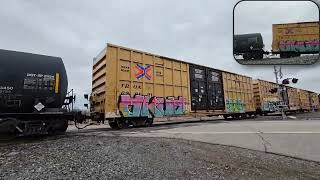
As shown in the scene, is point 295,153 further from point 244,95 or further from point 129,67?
point 244,95

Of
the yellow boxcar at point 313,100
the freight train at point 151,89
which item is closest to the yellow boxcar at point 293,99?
the yellow boxcar at point 313,100

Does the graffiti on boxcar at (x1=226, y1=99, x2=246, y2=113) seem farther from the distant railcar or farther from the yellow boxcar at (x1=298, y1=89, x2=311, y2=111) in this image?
the yellow boxcar at (x1=298, y1=89, x2=311, y2=111)

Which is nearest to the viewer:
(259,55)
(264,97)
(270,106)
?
(259,55)

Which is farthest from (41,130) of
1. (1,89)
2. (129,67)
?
(129,67)

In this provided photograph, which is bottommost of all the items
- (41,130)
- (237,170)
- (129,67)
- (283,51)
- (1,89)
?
(237,170)

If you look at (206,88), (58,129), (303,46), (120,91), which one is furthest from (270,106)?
(303,46)

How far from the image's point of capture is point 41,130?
29.6 feet

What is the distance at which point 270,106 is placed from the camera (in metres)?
28.5

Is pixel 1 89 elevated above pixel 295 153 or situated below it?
above

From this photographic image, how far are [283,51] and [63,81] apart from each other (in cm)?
780

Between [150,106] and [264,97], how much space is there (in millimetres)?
17673

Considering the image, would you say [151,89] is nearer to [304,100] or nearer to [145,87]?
[145,87]

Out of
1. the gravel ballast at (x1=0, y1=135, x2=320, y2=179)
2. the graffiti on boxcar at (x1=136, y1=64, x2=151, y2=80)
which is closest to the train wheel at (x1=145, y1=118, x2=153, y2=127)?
the graffiti on boxcar at (x1=136, y1=64, x2=151, y2=80)

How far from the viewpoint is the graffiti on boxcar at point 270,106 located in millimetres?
27091
